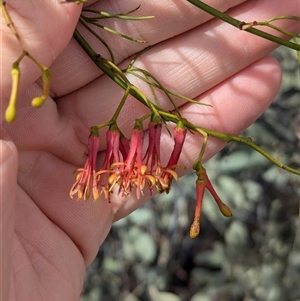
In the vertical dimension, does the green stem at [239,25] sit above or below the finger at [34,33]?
below

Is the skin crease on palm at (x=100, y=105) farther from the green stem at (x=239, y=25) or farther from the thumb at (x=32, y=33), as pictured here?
the thumb at (x=32, y=33)

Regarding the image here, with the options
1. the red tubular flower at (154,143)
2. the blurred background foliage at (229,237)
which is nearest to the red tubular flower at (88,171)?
the red tubular flower at (154,143)

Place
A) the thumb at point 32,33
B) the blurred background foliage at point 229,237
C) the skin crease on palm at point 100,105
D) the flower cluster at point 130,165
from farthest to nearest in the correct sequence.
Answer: the blurred background foliage at point 229,237, the skin crease on palm at point 100,105, the flower cluster at point 130,165, the thumb at point 32,33

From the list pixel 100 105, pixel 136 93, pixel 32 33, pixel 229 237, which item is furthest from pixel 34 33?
pixel 229 237

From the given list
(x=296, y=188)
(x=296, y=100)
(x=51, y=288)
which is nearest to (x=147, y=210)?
(x=296, y=188)

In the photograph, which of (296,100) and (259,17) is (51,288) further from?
(296,100)

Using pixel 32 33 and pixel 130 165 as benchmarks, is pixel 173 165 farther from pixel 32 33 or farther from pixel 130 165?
pixel 32 33

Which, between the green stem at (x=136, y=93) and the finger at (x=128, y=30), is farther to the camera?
the finger at (x=128, y=30)

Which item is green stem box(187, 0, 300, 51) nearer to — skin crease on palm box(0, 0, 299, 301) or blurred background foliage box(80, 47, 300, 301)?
skin crease on palm box(0, 0, 299, 301)
